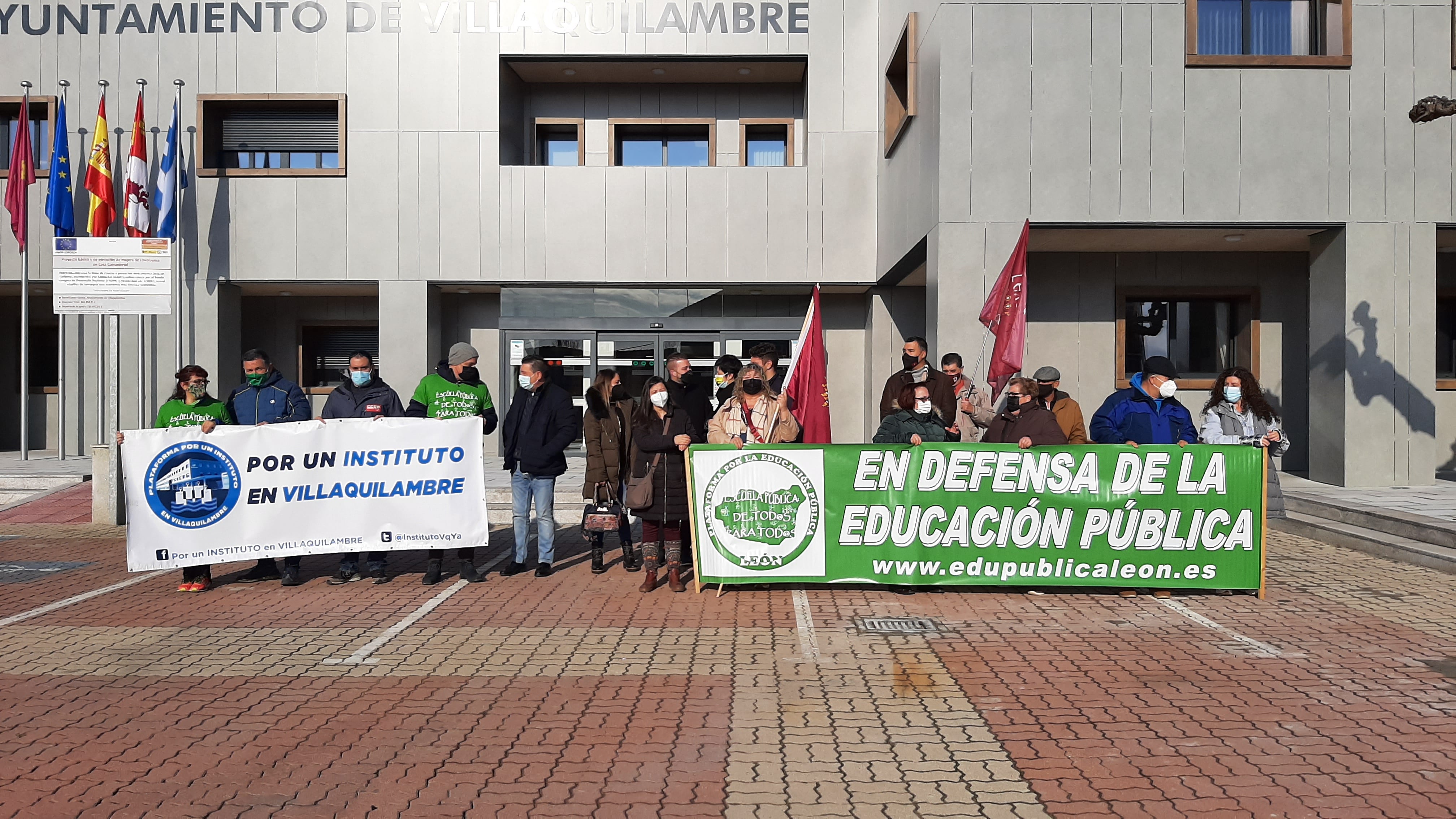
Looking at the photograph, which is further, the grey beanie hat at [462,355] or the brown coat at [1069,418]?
the brown coat at [1069,418]

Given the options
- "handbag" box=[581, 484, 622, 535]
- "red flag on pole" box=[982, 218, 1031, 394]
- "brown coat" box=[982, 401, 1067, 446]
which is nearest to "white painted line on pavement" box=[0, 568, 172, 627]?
"handbag" box=[581, 484, 622, 535]

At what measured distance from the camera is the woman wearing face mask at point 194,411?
26.3 ft

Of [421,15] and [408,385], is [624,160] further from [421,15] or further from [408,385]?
[408,385]

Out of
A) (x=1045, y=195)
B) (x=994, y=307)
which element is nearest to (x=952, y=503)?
(x=994, y=307)

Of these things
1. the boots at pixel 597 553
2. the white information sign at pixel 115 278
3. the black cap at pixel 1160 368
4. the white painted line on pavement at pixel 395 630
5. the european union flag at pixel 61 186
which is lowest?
the white painted line on pavement at pixel 395 630

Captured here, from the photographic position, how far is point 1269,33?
12.6m

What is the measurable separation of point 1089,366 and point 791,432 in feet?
30.8

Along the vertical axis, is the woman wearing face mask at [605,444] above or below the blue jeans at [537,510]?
above

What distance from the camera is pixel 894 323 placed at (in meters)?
17.7

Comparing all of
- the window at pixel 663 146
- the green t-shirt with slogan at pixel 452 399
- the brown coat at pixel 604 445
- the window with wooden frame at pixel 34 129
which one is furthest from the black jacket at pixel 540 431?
the window with wooden frame at pixel 34 129

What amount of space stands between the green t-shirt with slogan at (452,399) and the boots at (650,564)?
1964 mm

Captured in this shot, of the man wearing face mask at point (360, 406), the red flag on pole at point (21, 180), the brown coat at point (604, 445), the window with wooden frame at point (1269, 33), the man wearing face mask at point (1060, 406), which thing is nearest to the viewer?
the man wearing face mask at point (360, 406)

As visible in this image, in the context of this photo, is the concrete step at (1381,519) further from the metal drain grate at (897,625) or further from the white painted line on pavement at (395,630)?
the white painted line on pavement at (395,630)

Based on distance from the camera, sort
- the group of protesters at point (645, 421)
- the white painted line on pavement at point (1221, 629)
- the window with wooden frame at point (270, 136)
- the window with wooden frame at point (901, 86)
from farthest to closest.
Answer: the window with wooden frame at point (270, 136) → the window with wooden frame at point (901, 86) → the group of protesters at point (645, 421) → the white painted line on pavement at point (1221, 629)
